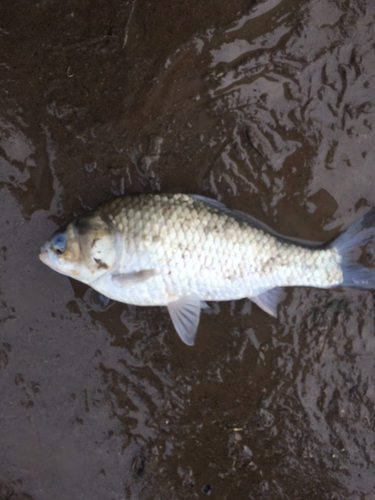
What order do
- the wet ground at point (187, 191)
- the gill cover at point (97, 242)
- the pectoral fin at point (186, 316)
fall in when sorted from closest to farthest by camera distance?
the gill cover at point (97, 242)
the pectoral fin at point (186, 316)
the wet ground at point (187, 191)

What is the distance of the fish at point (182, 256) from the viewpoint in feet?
6.70

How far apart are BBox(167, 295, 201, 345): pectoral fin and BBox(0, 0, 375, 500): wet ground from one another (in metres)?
0.18

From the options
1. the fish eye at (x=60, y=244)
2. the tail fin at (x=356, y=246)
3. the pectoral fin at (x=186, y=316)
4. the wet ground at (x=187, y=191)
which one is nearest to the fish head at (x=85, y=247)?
the fish eye at (x=60, y=244)

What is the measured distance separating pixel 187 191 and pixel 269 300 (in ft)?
2.86

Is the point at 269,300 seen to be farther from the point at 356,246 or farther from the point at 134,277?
the point at 134,277

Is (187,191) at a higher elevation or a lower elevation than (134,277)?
higher

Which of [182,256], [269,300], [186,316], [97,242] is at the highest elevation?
[97,242]

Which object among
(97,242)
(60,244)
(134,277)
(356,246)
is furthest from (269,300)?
(60,244)

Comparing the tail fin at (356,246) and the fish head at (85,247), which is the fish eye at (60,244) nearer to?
the fish head at (85,247)

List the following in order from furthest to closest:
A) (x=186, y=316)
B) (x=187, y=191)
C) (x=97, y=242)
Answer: (x=187, y=191) → (x=186, y=316) → (x=97, y=242)

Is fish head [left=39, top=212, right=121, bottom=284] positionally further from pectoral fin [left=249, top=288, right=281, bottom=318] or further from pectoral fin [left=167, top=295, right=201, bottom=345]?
pectoral fin [left=249, top=288, right=281, bottom=318]

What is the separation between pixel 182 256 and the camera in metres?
2.05

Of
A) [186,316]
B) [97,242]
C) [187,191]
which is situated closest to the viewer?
[97,242]

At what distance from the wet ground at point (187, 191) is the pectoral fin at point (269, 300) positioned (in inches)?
5.8
